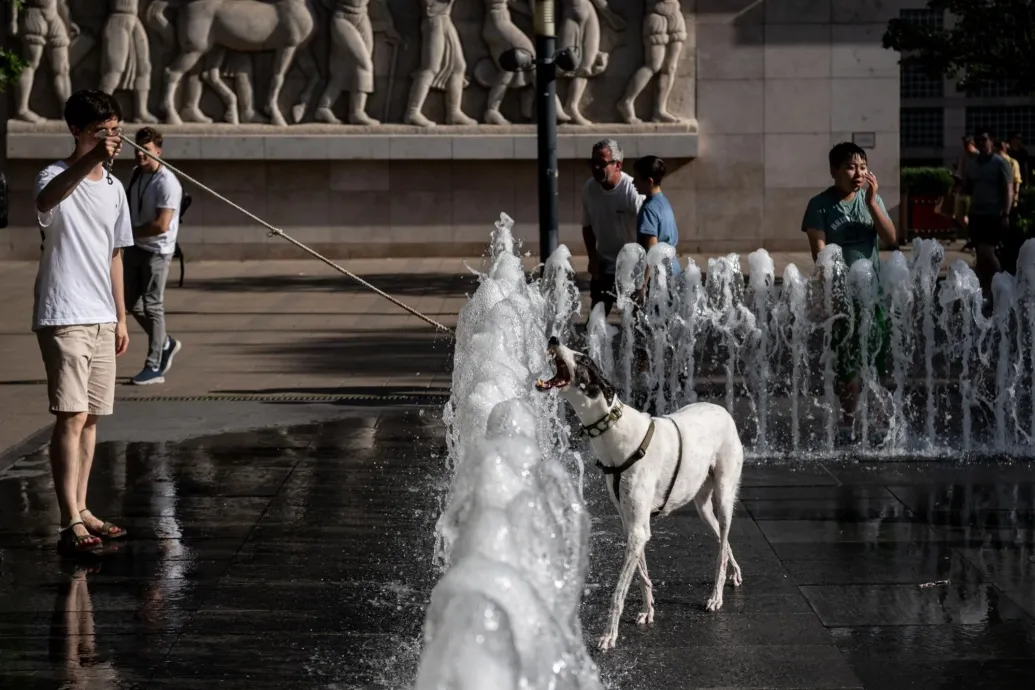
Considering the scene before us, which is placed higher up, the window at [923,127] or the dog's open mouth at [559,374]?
the window at [923,127]

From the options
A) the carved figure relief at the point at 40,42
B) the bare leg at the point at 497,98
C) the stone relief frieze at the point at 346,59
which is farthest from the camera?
the bare leg at the point at 497,98

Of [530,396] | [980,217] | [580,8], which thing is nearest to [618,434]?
[530,396]

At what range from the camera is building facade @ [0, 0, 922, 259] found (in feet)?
77.7

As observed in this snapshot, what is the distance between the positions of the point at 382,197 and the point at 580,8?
4038 millimetres

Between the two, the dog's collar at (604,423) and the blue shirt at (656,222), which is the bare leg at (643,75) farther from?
the dog's collar at (604,423)

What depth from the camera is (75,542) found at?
710cm

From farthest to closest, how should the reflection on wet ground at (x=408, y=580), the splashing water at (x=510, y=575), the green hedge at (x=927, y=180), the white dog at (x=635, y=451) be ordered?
the green hedge at (x=927, y=180), the white dog at (x=635, y=451), the reflection on wet ground at (x=408, y=580), the splashing water at (x=510, y=575)

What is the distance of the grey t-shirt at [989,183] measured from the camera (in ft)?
58.9

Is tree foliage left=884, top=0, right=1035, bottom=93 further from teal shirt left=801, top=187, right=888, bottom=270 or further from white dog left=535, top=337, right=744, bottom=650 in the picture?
white dog left=535, top=337, right=744, bottom=650

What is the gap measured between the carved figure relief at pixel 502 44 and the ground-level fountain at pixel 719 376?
36.1ft

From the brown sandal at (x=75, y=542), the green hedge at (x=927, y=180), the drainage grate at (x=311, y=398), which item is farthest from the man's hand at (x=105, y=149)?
the green hedge at (x=927, y=180)

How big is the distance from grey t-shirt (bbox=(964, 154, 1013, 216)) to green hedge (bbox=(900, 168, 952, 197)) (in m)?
12.0

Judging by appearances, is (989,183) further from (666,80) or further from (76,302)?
(76,302)

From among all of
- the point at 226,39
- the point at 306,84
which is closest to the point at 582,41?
the point at 306,84
